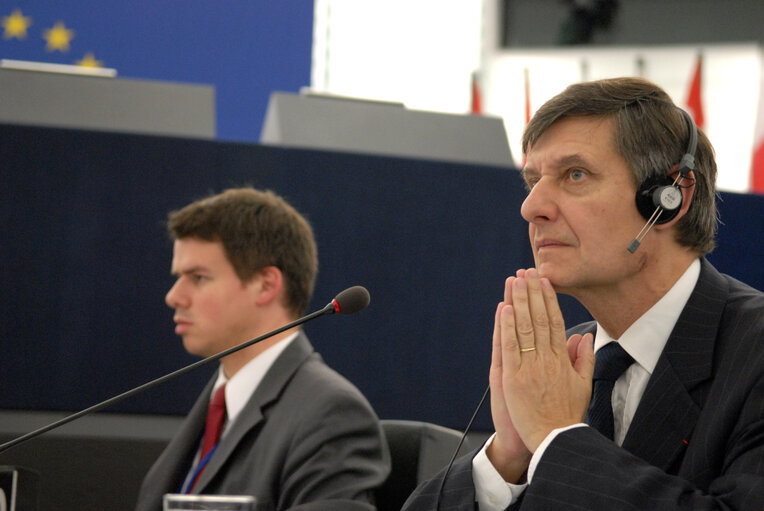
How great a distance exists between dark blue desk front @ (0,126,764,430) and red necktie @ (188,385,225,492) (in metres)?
0.59

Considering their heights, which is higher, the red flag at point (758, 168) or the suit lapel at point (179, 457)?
the red flag at point (758, 168)

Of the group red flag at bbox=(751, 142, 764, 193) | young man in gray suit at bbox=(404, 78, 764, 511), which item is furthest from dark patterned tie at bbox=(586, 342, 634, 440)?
red flag at bbox=(751, 142, 764, 193)

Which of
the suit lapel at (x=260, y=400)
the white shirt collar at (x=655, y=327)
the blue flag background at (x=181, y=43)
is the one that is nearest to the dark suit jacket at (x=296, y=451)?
the suit lapel at (x=260, y=400)

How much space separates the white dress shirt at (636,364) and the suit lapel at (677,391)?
0.04 m

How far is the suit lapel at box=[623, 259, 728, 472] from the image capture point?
1.20 meters

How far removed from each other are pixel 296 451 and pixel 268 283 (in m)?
0.52

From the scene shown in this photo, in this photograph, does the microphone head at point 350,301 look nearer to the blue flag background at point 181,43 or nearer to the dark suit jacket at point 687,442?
the dark suit jacket at point 687,442

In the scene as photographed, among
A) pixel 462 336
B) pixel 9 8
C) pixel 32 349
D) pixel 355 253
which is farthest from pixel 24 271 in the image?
pixel 9 8

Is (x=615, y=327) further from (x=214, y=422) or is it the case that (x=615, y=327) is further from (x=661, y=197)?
(x=214, y=422)

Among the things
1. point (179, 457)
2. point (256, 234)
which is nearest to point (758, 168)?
point (256, 234)

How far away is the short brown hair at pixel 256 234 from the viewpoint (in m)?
2.18

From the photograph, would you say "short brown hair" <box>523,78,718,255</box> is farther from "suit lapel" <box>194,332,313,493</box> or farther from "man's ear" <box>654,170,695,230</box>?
"suit lapel" <box>194,332,313,493</box>

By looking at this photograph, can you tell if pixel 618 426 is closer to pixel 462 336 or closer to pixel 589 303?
pixel 589 303

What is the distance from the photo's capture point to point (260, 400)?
76.5 inches
